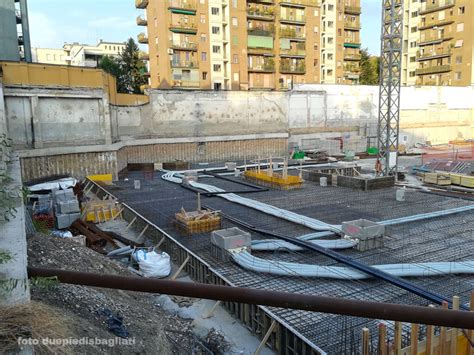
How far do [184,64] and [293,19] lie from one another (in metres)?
18.3

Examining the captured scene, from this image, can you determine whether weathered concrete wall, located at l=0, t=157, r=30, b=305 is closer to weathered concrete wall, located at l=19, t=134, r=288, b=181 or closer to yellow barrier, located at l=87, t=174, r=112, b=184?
weathered concrete wall, located at l=19, t=134, r=288, b=181

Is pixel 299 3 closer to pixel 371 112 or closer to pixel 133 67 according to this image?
pixel 371 112

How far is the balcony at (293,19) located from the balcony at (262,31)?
234 cm

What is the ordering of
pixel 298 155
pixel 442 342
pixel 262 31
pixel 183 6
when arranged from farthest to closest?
pixel 262 31, pixel 183 6, pixel 298 155, pixel 442 342

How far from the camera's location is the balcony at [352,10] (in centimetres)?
6609

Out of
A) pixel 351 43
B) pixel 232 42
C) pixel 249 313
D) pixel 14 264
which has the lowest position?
pixel 249 313

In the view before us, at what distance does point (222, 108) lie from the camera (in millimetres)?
35375

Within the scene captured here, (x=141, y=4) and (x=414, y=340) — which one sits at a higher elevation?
(x=141, y=4)

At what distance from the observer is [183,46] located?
51188 millimetres

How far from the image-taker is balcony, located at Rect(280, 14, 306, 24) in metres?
57.3

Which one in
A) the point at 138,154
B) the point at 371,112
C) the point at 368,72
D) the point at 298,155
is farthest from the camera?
the point at 368,72

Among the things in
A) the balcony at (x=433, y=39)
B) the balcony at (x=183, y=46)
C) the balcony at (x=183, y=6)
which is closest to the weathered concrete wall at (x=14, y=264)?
the balcony at (x=183, y=46)

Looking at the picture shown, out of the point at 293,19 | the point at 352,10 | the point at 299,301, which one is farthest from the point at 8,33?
the point at 352,10

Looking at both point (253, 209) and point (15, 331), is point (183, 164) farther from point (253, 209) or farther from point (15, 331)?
point (15, 331)
